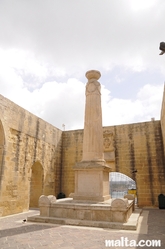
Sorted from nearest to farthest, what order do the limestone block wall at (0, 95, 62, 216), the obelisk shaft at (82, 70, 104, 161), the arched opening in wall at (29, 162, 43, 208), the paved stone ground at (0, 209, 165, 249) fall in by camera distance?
the paved stone ground at (0, 209, 165, 249)
the obelisk shaft at (82, 70, 104, 161)
the limestone block wall at (0, 95, 62, 216)
the arched opening in wall at (29, 162, 43, 208)

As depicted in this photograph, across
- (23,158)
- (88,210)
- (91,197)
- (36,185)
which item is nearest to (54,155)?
(36,185)

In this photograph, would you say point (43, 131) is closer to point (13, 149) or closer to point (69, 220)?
point (13, 149)

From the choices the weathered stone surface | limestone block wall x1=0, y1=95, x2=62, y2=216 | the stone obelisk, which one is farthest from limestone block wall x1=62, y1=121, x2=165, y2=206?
the stone obelisk

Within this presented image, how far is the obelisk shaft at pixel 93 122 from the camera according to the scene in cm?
729

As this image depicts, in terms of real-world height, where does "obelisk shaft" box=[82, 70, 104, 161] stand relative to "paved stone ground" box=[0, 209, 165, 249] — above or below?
above

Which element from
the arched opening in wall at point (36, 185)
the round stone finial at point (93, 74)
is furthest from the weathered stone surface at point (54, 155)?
the round stone finial at point (93, 74)

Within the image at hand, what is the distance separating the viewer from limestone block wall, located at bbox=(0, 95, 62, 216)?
861 centimetres

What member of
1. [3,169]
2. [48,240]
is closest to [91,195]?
[48,240]

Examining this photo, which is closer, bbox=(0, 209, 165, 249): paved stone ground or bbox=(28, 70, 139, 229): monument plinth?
bbox=(0, 209, 165, 249): paved stone ground

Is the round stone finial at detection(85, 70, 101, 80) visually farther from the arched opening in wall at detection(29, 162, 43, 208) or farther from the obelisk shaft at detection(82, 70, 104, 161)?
the arched opening in wall at detection(29, 162, 43, 208)

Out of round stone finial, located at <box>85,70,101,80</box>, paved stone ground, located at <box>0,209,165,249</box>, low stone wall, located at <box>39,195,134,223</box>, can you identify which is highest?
round stone finial, located at <box>85,70,101,80</box>

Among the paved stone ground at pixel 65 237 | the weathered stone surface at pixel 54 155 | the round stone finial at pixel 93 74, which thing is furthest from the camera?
the weathered stone surface at pixel 54 155

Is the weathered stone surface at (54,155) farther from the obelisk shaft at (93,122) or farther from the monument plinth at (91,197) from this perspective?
the obelisk shaft at (93,122)

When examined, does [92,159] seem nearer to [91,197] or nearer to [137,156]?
[91,197]
